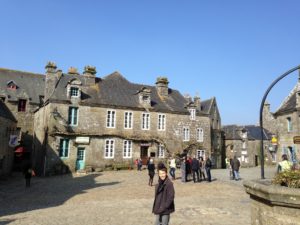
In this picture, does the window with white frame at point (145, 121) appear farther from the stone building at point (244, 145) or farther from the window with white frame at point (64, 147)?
the stone building at point (244, 145)

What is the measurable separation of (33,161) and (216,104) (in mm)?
22048

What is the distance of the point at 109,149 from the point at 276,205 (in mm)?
23566

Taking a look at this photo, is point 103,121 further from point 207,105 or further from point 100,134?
point 207,105

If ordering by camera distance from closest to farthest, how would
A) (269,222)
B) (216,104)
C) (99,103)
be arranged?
(269,222)
(99,103)
(216,104)

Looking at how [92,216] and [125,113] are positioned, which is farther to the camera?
[125,113]

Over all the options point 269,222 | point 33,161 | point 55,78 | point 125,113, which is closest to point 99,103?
point 125,113

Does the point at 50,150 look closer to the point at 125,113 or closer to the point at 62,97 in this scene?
the point at 62,97

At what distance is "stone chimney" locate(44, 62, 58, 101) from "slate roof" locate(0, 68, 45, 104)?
24.2ft

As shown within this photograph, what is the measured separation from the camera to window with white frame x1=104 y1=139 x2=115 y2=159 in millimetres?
27484

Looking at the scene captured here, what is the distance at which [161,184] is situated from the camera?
643 cm

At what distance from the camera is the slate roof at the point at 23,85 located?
33562 millimetres

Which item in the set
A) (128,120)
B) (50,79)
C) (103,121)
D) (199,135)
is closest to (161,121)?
(128,120)

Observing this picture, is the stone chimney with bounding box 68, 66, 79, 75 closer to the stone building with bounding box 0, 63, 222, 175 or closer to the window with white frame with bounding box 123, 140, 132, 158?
the stone building with bounding box 0, 63, 222, 175

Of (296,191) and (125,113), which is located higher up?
(125,113)
